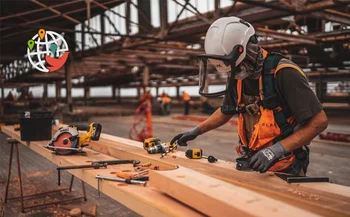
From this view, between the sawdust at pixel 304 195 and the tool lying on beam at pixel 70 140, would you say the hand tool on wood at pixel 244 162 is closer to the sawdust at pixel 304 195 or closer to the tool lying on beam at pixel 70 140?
the sawdust at pixel 304 195

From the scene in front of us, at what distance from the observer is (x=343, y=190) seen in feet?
5.80

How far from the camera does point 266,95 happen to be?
221cm

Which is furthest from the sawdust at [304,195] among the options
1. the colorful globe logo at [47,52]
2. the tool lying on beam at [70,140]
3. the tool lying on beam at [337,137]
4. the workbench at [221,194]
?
the tool lying on beam at [337,137]

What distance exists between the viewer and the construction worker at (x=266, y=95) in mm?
2049

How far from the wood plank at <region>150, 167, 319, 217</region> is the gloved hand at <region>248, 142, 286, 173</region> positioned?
465 millimetres

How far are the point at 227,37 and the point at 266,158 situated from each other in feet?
2.50

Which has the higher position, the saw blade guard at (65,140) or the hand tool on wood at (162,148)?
the saw blade guard at (65,140)

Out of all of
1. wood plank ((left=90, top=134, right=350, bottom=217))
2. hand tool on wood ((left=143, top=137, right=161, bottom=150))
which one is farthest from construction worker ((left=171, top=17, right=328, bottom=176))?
hand tool on wood ((left=143, top=137, right=161, bottom=150))

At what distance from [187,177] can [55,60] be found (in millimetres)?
3132

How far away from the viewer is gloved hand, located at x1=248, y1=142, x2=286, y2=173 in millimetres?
1996

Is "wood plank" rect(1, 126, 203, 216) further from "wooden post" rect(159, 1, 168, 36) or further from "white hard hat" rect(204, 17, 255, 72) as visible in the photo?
"wooden post" rect(159, 1, 168, 36)

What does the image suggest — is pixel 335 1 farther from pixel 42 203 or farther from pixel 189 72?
pixel 189 72

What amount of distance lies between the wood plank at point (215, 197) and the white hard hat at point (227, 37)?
782 mm

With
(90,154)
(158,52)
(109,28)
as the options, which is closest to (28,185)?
(90,154)
